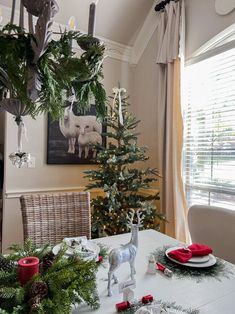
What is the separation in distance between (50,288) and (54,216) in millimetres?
952

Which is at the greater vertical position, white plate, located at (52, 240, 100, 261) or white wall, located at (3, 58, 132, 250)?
white wall, located at (3, 58, 132, 250)

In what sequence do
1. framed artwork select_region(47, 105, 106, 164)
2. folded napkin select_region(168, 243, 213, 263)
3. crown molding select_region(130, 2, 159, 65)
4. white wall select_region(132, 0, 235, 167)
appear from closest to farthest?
1. folded napkin select_region(168, 243, 213, 263)
2. white wall select_region(132, 0, 235, 167)
3. framed artwork select_region(47, 105, 106, 164)
4. crown molding select_region(130, 2, 159, 65)

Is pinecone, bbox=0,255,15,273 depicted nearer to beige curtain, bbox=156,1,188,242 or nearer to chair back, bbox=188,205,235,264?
chair back, bbox=188,205,235,264

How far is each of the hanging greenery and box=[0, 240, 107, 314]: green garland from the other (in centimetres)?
56

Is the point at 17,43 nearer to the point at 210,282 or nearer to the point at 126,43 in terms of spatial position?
the point at 210,282

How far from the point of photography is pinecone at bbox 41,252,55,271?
936mm

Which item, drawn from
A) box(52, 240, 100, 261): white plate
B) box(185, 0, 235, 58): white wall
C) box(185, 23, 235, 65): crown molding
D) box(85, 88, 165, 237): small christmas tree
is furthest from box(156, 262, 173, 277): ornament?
box(185, 0, 235, 58): white wall

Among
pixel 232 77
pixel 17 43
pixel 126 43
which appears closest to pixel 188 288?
pixel 17 43

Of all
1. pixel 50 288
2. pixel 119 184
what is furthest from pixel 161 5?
pixel 50 288

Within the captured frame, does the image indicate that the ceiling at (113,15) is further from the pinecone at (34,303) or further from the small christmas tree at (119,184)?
the pinecone at (34,303)

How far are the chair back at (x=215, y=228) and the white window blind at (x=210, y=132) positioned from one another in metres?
0.70

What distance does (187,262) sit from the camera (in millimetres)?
1231

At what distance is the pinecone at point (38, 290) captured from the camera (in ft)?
2.49

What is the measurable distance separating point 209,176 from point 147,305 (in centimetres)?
181
